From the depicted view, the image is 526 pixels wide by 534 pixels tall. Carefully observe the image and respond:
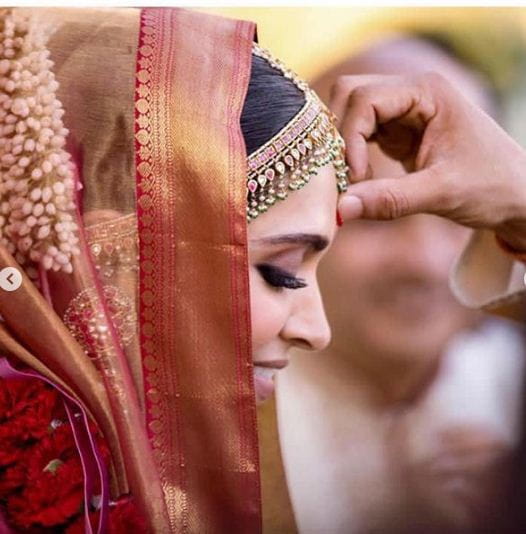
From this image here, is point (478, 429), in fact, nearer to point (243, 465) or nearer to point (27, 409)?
point (243, 465)

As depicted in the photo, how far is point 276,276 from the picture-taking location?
1.39 m

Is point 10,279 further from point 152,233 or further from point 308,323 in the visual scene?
point 308,323

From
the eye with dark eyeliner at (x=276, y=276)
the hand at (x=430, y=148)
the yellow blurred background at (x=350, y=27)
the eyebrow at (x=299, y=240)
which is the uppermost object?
the yellow blurred background at (x=350, y=27)

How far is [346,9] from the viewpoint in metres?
1.50

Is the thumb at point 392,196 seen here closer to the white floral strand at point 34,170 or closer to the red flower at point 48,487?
the white floral strand at point 34,170

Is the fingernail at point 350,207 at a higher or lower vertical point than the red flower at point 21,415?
higher

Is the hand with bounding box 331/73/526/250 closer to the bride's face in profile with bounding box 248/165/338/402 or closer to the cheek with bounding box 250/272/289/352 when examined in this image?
the bride's face in profile with bounding box 248/165/338/402

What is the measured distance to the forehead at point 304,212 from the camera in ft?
4.49

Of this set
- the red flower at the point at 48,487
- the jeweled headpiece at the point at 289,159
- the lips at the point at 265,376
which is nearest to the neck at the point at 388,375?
the lips at the point at 265,376

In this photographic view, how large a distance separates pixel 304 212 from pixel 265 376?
0.28 metres

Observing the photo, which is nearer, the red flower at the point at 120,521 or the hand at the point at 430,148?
the red flower at the point at 120,521

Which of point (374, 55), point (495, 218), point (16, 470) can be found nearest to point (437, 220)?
point (495, 218)

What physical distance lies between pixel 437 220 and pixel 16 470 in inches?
31.2

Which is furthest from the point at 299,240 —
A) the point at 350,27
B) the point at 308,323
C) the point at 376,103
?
the point at 350,27
